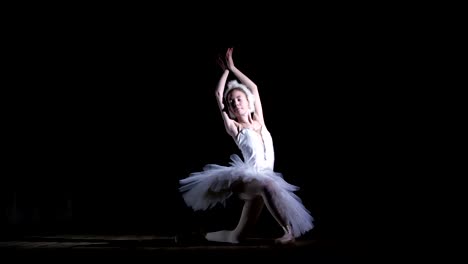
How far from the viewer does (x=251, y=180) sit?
8.56ft

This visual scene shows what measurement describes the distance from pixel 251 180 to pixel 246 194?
0.33 ft

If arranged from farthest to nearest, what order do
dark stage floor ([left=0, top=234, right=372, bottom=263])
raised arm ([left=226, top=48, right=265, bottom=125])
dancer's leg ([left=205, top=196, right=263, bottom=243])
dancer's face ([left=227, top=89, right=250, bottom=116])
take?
raised arm ([left=226, top=48, right=265, bottom=125]) → dancer's face ([left=227, top=89, right=250, bottom=116]) → dancer's leg ([left=205, top=196, right=263, bottom=243]) → dark stage floor ([left=0, top=234, right=372, bottom=263])

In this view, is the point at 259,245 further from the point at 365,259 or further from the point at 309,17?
the point at 309,17

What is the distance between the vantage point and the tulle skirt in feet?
8.46

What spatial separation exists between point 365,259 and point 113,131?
2.81 metres

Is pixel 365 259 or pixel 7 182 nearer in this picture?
pixel 365 259

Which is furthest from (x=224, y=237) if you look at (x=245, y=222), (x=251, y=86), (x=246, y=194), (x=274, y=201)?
(x=251, y=86)

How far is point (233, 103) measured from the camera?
3.01m

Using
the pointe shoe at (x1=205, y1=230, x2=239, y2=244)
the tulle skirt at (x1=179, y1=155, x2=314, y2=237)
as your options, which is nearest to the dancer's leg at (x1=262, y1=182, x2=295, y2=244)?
the tulle skirt at (x1=179, y1=155, x2=314, y2=237)

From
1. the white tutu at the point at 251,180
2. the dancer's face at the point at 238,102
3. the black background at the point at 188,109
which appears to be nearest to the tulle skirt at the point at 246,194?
the white tutu at the point at 251,180

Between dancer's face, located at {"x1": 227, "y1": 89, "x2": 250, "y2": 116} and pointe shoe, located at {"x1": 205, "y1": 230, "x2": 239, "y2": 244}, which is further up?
dancer's face, located at {"x1": 227, "y1": 89, "x2": 250, "y2": 116}

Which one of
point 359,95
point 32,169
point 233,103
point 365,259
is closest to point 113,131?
point 32,169

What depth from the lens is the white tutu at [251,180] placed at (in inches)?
102

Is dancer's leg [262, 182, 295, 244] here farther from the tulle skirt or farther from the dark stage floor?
the dark stage floor
